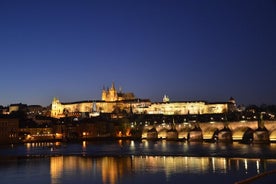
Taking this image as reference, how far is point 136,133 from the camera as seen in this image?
102 m

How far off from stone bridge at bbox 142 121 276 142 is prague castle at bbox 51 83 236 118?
59427 millimetres

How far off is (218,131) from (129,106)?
97286 mm

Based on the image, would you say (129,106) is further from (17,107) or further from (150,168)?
(150,168)

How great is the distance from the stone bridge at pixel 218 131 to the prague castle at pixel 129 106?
59427mm

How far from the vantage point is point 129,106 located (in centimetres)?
17212

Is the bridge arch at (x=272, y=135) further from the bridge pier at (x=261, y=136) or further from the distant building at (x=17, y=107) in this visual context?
the distant building at (x=17, y=107)

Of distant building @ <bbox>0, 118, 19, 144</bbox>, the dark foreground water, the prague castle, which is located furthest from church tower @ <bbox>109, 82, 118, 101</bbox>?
the dark foreground water

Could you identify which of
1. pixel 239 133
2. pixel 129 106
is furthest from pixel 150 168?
pixel 129 106

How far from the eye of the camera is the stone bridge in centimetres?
6538

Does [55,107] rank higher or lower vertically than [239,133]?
higher

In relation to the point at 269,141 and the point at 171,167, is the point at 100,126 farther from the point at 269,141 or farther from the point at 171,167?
the point at 171,167

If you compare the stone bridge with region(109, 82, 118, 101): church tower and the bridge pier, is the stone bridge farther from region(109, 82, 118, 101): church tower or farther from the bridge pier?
region(109, 82, 118, 101): church tower

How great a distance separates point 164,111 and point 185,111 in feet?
22.0

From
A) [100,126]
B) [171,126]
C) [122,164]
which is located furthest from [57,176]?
[100,126]
